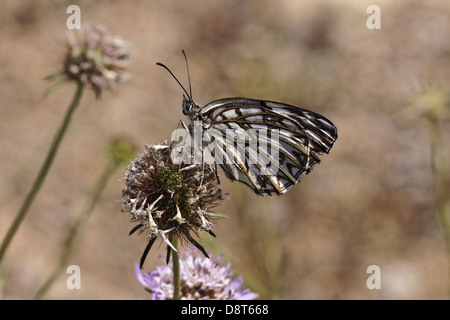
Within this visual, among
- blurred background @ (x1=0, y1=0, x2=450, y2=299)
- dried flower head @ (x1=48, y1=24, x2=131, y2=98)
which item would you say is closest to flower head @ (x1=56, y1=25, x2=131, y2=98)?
dried flower head @ (x1=48, y1=24, x2=131, y2=98)

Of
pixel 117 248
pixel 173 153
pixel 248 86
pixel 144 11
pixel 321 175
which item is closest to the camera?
pixel 173 153

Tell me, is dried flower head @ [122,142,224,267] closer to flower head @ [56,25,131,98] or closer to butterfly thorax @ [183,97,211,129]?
butterfly thorax @ [183,97,211,129]

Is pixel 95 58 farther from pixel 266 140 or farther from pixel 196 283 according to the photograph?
pixel 196 283

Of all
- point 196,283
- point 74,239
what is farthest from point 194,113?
point 74,239

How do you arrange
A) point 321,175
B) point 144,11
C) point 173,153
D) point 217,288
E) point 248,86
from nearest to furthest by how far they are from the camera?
point 173,153, point 217,288, point 248,86, point 321,175, point 144,11

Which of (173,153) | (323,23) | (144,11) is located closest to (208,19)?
(144,11)

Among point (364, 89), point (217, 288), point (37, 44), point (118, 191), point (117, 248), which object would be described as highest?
point (37, 44)

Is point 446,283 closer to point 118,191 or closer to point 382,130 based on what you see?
point 382,130
